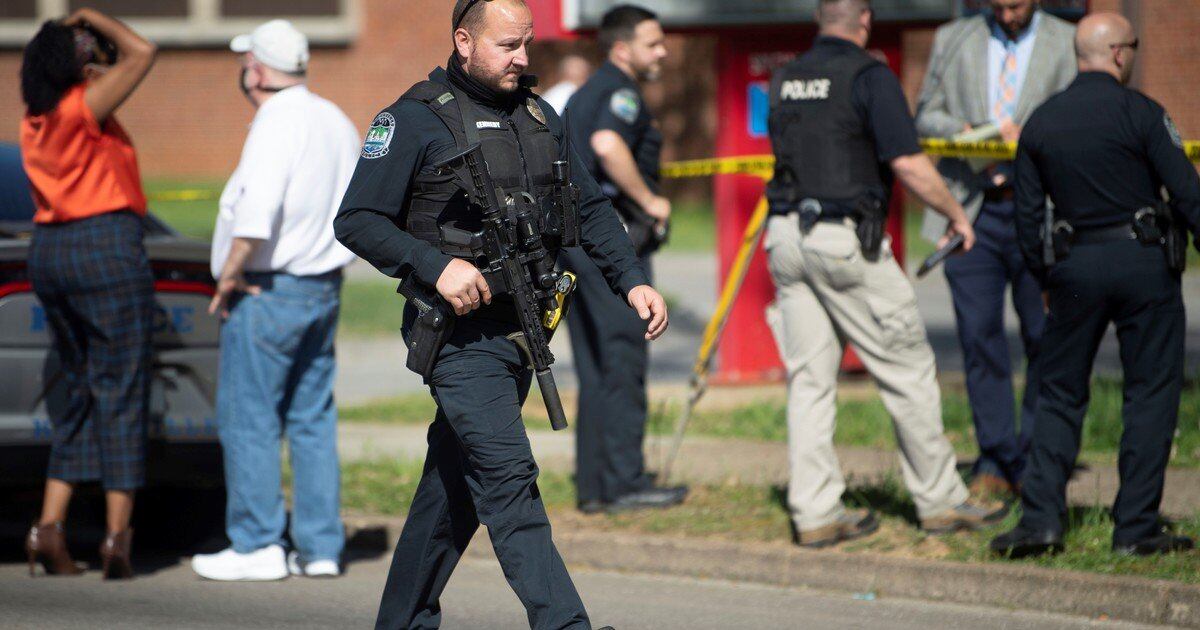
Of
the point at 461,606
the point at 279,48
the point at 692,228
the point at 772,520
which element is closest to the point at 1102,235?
the point at 772,520

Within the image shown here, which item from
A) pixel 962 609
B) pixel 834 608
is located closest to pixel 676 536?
pixel 834 608

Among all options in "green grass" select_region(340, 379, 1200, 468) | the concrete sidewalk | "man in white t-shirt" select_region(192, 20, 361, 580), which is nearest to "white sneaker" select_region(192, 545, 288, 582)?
"man in white t-shirt" select_region(192, 20, 361, 580)

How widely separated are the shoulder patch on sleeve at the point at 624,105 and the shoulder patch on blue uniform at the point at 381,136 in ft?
7.32

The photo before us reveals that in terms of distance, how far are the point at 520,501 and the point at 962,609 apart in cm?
194

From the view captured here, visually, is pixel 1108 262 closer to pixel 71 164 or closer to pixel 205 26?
A: pixel 71 164

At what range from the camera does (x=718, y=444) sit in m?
7.69

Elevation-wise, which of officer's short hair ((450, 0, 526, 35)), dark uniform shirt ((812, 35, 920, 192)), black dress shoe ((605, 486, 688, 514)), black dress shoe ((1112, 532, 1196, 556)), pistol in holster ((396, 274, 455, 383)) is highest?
officer's short hair ((450, 0, 526, 35))

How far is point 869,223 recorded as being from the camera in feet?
18.3

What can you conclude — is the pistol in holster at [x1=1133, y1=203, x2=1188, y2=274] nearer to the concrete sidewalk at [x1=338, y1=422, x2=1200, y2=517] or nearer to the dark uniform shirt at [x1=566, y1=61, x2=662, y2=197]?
the concrete sidewalk at [x1=338, y1=422, x2=1200, y2=517]

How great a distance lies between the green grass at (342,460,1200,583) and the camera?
5258 mm

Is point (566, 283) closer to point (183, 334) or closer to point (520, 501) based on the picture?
point (520, 501)

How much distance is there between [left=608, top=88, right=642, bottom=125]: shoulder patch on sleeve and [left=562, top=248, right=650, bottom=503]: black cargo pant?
1.97 ft

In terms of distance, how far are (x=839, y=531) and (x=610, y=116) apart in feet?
6.22

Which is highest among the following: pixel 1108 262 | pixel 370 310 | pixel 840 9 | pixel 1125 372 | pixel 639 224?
pixel 840 9
